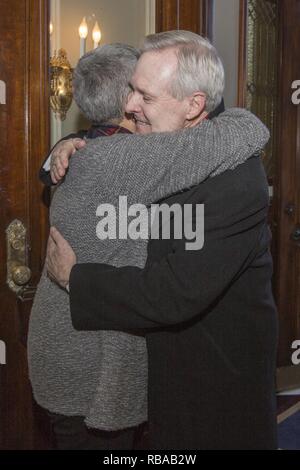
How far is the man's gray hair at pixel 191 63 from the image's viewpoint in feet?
3.98

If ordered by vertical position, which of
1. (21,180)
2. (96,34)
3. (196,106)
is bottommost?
(21,180)

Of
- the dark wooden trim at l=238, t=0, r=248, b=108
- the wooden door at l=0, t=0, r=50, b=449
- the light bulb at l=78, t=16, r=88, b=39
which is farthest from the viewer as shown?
the dark wooden trim at l=238, t=0, r=248, b=108

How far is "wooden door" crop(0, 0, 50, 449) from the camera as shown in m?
1.76

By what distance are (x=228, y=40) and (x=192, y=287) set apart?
1.64m

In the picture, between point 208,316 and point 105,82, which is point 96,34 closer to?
point 105,82

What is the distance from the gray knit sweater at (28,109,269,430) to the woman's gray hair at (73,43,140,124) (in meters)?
0.20

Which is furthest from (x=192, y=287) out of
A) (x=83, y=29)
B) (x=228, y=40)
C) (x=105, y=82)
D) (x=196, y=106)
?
(x=228, y=40)

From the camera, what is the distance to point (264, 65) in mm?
3131

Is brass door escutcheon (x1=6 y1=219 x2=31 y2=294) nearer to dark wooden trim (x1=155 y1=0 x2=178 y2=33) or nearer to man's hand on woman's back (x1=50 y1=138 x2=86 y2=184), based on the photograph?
man's hand on woman's back (x1=50 y1=138 x2=86 y2=184)

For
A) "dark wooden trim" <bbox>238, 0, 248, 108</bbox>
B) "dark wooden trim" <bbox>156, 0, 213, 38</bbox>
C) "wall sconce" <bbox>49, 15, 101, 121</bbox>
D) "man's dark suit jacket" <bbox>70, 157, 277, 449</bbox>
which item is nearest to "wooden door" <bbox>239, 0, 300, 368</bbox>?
"dark wooden trim" <bbox>238, 0, 248, 108</bbox>

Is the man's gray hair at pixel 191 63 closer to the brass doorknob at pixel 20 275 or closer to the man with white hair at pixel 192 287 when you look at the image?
the man with white hair at pixel 192 287

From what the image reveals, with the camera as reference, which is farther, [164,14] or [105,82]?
[164,14]

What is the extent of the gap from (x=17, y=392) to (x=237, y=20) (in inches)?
70.1

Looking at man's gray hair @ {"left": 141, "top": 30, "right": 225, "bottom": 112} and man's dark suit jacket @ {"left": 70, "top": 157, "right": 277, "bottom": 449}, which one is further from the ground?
man's gray hair @ {"left": 141, "top": 30, "right": 225, "bottom": 112}
